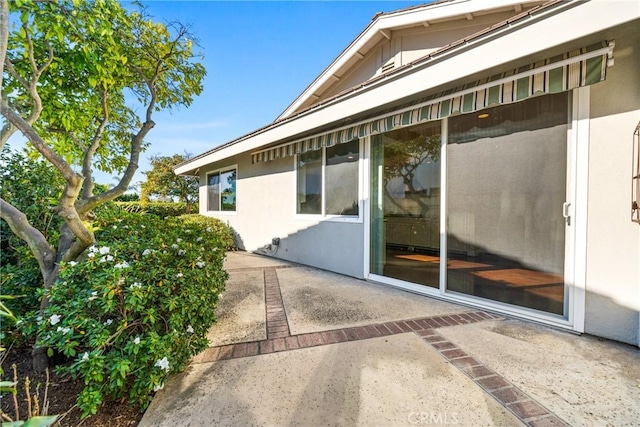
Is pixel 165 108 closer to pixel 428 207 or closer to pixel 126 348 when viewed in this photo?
pixel 126 348

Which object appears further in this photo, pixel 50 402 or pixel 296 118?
pixel 296 118

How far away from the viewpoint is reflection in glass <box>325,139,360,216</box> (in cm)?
628

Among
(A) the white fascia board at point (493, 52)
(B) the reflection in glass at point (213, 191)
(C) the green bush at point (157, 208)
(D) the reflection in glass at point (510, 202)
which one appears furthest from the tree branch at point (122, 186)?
(C) the green bush at point (157, 208)

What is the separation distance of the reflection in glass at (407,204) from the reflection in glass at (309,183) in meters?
1.77

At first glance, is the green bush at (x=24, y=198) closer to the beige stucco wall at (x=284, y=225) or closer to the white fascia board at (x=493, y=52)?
the white fascia board at (x=493, y=52)

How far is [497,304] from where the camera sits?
4.21 m

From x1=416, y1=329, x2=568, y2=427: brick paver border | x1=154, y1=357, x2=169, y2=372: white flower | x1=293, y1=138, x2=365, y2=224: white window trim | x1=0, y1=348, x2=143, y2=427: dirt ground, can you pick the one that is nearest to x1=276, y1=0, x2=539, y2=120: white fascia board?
x1=293, y1=138, x2=365, y2=224: white window trim

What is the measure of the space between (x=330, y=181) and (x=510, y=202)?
3.96 m

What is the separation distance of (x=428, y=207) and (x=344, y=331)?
9.56ft

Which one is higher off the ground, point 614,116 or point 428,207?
point 614,116

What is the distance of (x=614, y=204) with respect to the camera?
3.29 meters

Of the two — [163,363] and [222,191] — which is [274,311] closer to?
[163,363]

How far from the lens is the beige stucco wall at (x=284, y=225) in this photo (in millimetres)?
6449

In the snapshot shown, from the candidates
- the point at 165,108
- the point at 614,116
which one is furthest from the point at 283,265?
the point at 614,116
